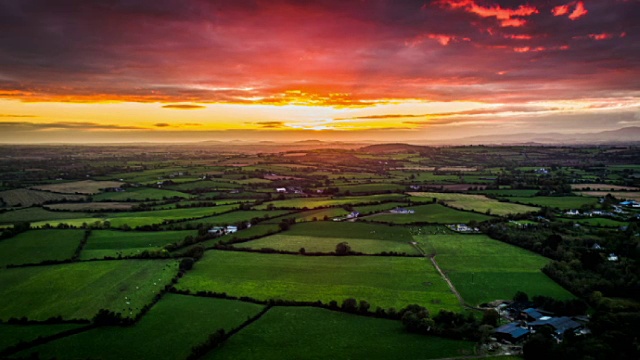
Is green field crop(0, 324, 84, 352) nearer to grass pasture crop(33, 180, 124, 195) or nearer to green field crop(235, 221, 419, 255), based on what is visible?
green field crop(235, 221, 419, 255)

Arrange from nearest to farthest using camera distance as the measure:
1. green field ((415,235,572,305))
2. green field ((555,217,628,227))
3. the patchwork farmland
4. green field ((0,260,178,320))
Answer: the patchwork farmland → green field ((0,260,178,320)) → green field ((415,235,572,305)) → green field ((555,217,628,227))

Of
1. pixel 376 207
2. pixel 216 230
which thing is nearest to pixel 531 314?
pixel 216 230

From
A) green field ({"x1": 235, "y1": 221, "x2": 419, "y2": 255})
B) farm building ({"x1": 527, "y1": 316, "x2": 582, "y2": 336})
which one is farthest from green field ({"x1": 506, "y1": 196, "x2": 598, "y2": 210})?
farm building ({"x1": 527, "y1": 316, "x2": 582, "y2": 336})

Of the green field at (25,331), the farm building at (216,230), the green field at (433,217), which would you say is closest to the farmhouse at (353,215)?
the green field at (433,217)

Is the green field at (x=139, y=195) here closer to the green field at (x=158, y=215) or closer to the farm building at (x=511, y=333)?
the green field at (x=158, y=215)

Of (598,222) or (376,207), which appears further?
(376,207)

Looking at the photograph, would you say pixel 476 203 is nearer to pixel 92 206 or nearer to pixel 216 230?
pixel 216 230

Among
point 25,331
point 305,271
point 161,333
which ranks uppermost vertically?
point 305,271
